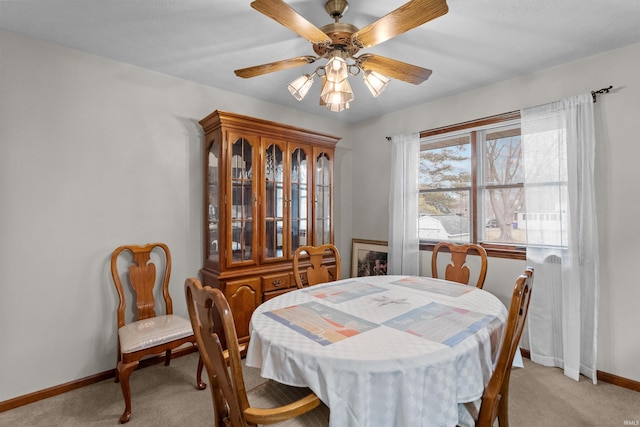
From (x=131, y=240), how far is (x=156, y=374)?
113cm

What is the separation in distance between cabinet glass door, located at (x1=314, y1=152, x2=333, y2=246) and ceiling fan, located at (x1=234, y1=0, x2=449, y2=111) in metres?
1.60

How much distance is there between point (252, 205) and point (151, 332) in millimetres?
1317

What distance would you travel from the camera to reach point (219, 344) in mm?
1086

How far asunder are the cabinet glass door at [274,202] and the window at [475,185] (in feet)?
5.31

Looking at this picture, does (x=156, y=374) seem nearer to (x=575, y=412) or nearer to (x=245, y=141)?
(x=245, y=141)

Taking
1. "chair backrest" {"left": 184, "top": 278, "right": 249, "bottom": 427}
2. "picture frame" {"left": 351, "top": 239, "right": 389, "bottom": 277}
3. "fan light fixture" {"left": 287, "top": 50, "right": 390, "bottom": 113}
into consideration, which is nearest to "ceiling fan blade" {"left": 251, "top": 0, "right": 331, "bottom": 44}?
"fan light fixture" {"left": 287, "top": 50, "right": 390, "bottom": 113}

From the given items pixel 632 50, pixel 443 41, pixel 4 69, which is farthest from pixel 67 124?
pixel 632 50

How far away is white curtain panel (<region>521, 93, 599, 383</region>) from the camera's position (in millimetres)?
2428

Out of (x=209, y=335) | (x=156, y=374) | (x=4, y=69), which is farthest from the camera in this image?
(x=156, y=374)

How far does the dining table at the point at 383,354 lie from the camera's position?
1115 millimetres

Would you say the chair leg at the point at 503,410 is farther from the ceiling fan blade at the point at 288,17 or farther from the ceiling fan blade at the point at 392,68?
the ceiling fan blade at the point at 288,17

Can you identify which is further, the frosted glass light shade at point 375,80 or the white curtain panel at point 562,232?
the white curtain panel at point 562,232

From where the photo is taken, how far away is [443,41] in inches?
87.3

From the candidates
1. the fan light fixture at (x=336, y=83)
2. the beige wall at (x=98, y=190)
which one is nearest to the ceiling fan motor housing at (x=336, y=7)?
the fan light fixture at (x=336, y=83)
